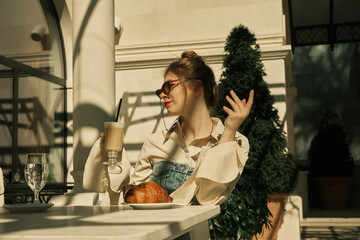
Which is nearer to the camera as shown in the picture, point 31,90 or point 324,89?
point 31,90

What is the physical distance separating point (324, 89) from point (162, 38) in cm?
828

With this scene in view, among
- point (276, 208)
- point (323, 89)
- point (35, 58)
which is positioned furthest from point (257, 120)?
point (323, 89)

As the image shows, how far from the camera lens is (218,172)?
1.86 meters

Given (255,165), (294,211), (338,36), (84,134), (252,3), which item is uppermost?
(338,36)

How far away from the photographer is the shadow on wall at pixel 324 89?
13.7m

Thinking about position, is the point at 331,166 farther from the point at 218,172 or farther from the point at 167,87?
the point at 218,172

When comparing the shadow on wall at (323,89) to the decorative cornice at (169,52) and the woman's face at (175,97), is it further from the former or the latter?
the woman's face at (175,97)

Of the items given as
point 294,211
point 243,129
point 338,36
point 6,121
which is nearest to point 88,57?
point 243,129

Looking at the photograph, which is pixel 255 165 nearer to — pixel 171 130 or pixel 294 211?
pixel 294 211

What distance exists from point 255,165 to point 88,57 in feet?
6.97

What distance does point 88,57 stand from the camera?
15.8ft

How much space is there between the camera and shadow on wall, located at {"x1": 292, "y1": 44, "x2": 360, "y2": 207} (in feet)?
44.9

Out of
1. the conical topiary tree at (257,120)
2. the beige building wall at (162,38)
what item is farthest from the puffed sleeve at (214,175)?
the beige building wall at (162,38)

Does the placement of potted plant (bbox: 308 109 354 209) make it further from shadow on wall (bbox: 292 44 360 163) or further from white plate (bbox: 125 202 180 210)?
white plate (bbox: 125 202 180 210)
